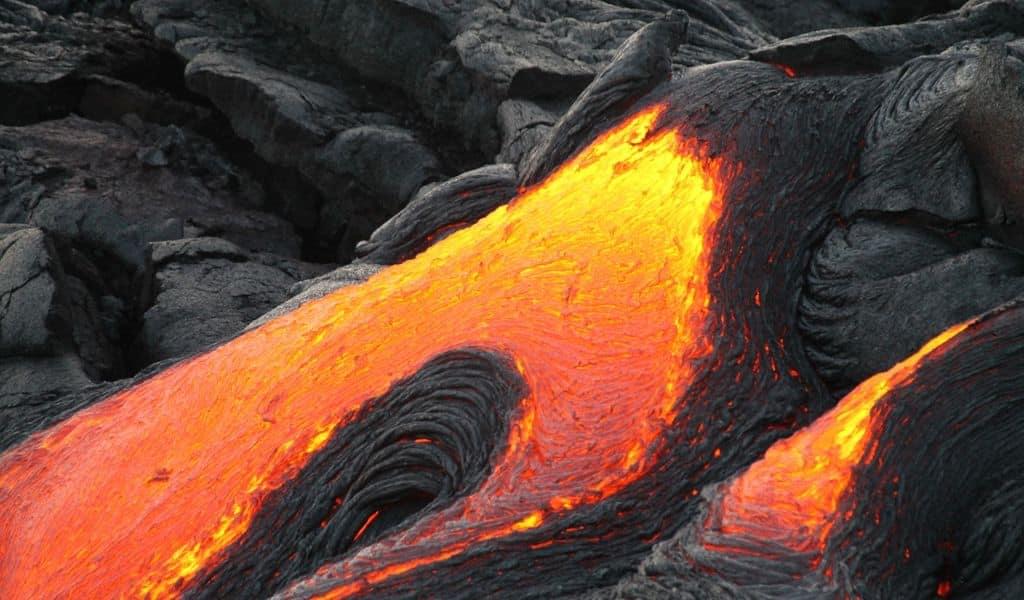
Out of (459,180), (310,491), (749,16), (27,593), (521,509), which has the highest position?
(749,16)

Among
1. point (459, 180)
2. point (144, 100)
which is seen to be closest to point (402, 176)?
point (459, 180)

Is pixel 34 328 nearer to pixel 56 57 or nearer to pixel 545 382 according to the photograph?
pixel 545 382

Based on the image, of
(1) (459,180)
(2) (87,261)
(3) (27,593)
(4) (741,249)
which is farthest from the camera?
(2) (87,261)

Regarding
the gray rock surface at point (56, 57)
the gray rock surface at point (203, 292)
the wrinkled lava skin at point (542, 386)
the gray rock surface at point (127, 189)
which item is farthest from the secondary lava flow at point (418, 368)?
the gray rock surface at point (56, 57)

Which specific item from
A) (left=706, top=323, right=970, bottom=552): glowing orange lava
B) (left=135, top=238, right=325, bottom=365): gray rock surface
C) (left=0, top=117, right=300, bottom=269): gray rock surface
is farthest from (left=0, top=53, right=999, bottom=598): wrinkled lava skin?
(left=0, top=117, right=300, bottom=269): gray rock surface

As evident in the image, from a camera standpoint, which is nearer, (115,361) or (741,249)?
(741,249)

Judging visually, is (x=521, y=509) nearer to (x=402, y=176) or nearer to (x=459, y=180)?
(x=459, y=180)
